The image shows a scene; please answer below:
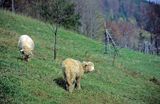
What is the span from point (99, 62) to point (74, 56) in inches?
97.9

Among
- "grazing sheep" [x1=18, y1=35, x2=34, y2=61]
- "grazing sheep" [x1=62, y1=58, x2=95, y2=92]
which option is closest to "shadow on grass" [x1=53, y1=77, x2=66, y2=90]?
"grazing sheep" [x1=62, y1=58, x2=95, y2=92]

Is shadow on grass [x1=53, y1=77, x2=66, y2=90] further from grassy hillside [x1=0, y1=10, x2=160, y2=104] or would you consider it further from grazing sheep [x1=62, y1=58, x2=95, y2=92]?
grazing sheep [x1=62, y1=58, x2=95, y2=92]

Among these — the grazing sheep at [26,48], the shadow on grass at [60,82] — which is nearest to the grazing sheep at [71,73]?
the shadow on grass at [60,82]

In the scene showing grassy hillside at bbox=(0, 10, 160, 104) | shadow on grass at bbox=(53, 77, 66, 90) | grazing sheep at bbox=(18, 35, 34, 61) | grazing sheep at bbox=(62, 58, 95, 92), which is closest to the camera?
grassy hillside at bbox=(0, 10, 160, 104)

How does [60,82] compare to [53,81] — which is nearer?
[53,81]

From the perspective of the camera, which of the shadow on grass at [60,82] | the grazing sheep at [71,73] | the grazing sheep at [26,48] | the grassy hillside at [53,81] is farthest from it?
the grazing sheep at [26,48]

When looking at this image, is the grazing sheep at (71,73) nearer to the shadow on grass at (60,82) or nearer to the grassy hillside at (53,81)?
the grassy hillside at (53,81)

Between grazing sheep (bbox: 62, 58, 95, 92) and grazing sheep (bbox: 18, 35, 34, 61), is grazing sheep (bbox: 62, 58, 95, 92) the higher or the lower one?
the lower one

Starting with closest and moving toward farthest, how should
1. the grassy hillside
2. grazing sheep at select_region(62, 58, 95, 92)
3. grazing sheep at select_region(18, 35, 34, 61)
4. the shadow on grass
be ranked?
the grassy hillside
grazing sheep at select_region(62, 58, 95, 92)
the shadow on grass
grazing sheep at select_region(18, 35, 34, 61)

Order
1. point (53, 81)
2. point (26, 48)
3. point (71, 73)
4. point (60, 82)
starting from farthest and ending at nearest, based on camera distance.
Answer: point (26, 48), point (60, 82), point (53, 81), point (71, 73)

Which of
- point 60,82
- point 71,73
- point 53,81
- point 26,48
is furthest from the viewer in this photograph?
point 26,48

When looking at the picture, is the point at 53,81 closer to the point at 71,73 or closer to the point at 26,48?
the point at 71,73

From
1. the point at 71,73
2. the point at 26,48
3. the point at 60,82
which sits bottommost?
the point at 60,82

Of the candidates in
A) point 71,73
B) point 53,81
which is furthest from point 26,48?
point 71,73
